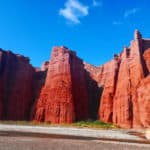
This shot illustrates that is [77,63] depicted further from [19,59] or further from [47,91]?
[19,59]

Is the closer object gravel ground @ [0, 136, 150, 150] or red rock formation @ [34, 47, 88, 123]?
gravel ground @ [0, 136, 150, 150]

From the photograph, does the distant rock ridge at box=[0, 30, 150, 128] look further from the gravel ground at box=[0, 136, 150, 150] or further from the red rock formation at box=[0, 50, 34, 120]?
the gravel ground at box=[0, 136, 150, 150]

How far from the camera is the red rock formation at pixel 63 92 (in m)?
83.9

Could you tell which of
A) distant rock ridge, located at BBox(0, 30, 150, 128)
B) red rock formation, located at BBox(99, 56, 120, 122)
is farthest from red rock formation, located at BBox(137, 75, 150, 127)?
A: red rock formation, located at BBox(99, 56, 120, 122)

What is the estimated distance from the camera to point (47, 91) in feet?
297

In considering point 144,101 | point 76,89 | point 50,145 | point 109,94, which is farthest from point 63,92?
point 50,145

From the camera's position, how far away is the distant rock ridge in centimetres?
7394

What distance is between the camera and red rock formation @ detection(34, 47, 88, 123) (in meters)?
83.9

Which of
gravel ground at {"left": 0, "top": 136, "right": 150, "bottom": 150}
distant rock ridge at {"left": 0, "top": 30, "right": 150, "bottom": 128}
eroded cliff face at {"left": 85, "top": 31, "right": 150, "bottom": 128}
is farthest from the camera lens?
distant rock ridge at {"left": 0, "top": 30, "right": 150, "bottom": 128}

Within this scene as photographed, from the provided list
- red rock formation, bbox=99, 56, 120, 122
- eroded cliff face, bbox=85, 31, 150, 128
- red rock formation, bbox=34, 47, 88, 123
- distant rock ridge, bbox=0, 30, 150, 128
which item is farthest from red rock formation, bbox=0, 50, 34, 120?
eroded cliff face, bbox=85, 31, 150, 128

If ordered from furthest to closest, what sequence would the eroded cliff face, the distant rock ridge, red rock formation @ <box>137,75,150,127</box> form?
the distant rock ridge, the eroded cliff face, red rock formation @ <box>137,75,150,127</box>

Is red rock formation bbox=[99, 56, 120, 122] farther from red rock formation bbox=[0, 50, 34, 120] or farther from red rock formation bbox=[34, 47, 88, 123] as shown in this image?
red rock formation bbox=[0, 50, 34, 120]

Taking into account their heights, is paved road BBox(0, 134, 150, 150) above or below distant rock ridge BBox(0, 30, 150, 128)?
below

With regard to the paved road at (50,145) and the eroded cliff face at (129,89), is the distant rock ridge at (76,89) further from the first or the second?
the paved road at (50,145)
